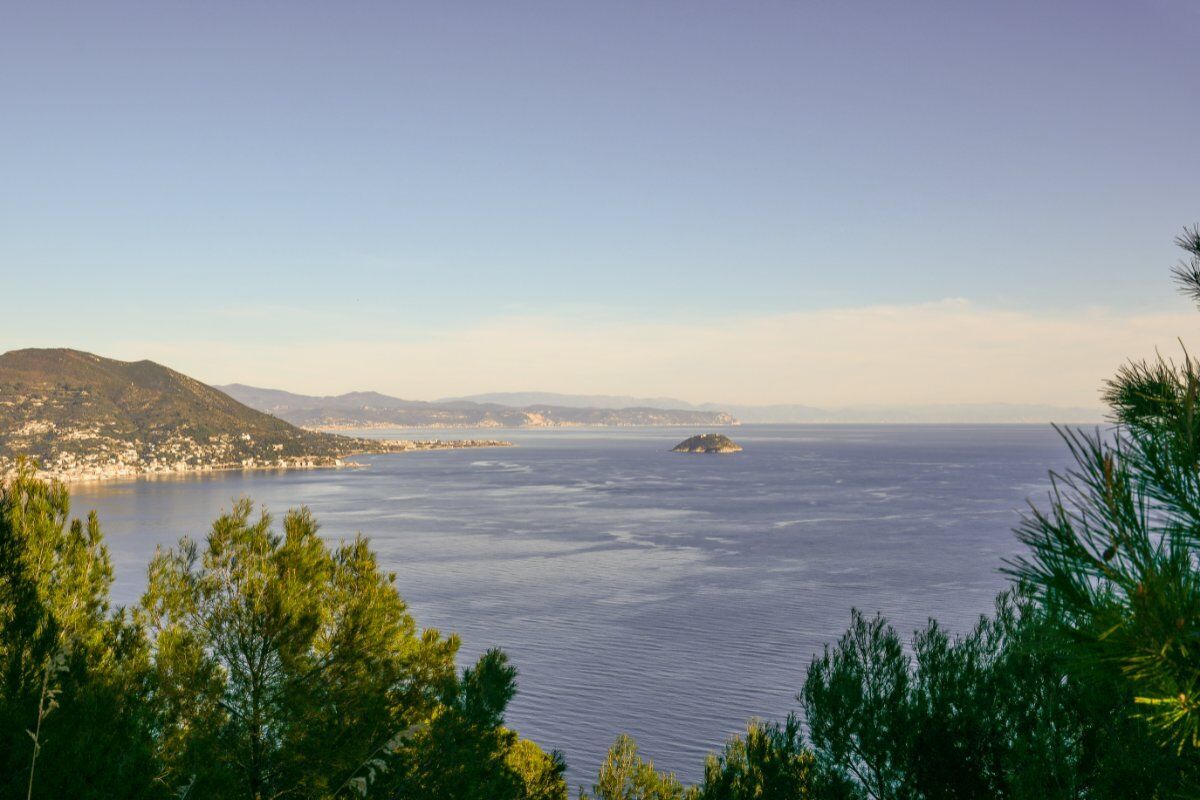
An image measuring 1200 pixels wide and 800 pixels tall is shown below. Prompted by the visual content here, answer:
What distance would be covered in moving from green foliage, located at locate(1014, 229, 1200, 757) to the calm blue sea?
1.29 m

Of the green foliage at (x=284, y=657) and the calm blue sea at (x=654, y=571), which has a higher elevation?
the green foliage at (x=284, y=657)

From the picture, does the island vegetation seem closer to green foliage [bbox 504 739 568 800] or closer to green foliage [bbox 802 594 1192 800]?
green foliage [bbox 802 594 1192 800]

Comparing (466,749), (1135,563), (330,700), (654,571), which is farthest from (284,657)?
(654,571)

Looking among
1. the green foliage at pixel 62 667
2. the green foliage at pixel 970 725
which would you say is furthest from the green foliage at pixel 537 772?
the green foliage at pixel 62 667

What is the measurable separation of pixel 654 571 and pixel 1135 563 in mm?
68003

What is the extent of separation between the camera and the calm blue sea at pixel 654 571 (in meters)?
40.0

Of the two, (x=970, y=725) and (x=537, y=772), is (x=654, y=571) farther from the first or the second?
(x=970, y=725)

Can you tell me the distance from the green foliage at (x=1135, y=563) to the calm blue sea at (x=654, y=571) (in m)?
1.29

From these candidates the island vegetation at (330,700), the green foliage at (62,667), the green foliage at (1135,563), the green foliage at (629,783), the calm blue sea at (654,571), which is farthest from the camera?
the calm blue sea at (654,571)

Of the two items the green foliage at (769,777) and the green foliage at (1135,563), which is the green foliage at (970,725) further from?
the green foliage at (1135,563)

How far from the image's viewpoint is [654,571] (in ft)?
228

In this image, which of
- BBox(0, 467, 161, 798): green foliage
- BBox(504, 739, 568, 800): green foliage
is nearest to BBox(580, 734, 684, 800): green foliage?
BBox(504, 739, 568, 800): green foliage

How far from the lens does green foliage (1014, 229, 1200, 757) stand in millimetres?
3193

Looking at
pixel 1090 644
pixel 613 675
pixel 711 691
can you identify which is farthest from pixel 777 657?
pixel 1090 644
